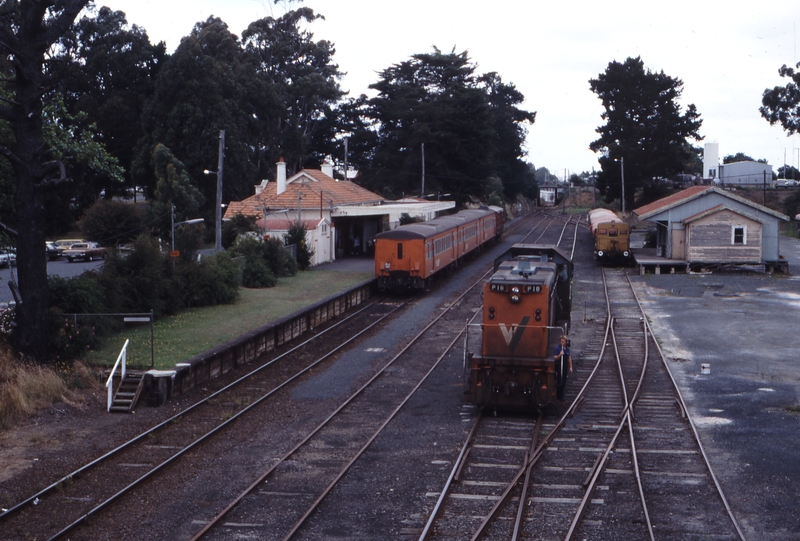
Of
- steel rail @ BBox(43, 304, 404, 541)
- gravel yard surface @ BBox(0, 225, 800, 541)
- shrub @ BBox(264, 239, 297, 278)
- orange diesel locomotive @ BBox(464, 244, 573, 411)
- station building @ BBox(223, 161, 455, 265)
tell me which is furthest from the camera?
station building @ BBox(223, 161, 455, 265)

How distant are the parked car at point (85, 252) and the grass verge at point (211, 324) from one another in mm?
17662

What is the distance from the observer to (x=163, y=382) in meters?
15.1

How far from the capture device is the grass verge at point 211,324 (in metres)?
17.4

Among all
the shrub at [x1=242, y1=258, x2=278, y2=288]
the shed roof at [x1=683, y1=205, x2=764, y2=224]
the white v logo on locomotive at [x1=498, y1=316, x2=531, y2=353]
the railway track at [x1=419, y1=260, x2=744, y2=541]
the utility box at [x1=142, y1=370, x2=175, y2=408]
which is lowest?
the railway track at [x1=419, y1=260, x2=744, y2=541]

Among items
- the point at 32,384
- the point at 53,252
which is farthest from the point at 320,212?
the point at 32,384

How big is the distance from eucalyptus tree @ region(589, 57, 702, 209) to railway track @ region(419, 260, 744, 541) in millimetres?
52936

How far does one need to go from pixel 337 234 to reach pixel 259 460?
32.5 metres

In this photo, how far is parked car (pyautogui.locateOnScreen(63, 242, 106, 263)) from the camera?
44.7 meters

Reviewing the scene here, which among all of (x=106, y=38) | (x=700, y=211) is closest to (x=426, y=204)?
(x=700, y=211)

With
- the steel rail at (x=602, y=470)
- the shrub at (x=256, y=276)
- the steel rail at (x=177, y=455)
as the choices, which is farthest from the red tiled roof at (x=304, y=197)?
the steel rail at (x=602, y=470)

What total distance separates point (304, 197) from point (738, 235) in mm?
22117

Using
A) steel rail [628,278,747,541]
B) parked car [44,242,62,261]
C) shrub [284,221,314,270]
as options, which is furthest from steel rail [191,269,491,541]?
parked car [44,242,62,261]

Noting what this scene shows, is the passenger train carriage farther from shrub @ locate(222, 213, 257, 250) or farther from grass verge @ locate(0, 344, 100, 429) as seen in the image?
grass verge @ locate(0, 344, 100, 429)

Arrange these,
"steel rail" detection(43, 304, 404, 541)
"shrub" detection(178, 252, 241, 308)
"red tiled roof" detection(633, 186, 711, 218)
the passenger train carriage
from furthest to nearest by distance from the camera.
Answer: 1. the passenger train carriage
2. "red tiled roof" detection(633, 186, 711, 218)
3. "shrub" detection(178, 252, 241, 308)
4. "steel rail" detection(43, 304, 404, 541)
